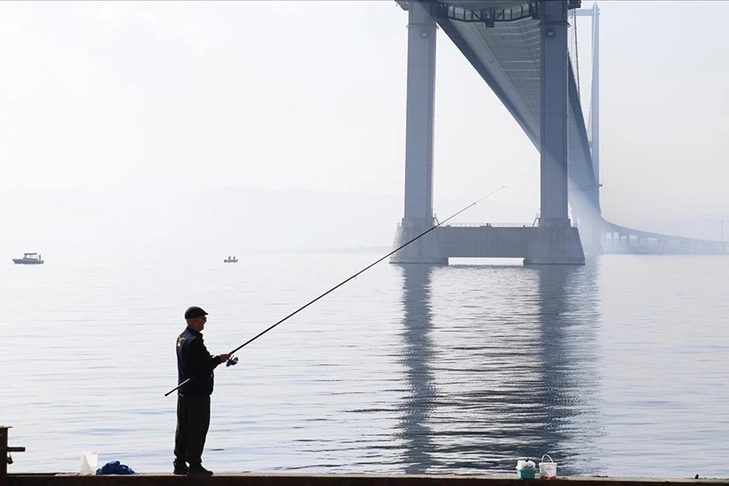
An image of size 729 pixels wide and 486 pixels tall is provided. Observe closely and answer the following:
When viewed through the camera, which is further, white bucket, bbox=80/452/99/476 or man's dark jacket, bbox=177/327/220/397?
man's dark jacket, bbox=177/327/220/397

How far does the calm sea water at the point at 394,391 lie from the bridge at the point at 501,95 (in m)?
48.0

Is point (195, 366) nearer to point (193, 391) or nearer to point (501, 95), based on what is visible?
point (193, 391)

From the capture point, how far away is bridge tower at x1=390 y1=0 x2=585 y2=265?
94812 millimetres

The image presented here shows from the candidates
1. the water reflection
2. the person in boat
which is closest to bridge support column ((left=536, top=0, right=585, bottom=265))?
the water reflection

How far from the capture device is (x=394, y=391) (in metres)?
21.2

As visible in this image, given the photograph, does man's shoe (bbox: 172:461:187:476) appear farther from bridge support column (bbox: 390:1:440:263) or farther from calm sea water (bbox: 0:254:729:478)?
bridge support column (bbox: 390:1:440:263)

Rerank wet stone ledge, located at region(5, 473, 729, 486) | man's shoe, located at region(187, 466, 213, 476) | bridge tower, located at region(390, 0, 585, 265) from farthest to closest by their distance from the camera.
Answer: bridge tower, located at region(390, 0, 585, 265) → man's shoe, located at region(187, 466, 213, 476) → wet stone ledge, located at region(5, 473, 729, 486)

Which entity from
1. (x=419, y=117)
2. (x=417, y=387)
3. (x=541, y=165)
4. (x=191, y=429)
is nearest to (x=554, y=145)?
(x=541, y=165)

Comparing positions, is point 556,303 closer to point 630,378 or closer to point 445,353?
point 445,353

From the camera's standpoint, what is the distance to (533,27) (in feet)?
334

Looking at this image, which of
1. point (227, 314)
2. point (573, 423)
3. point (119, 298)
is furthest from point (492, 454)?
point (119, 298)

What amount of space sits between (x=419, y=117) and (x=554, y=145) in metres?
10.9

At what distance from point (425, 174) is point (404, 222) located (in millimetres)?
4023

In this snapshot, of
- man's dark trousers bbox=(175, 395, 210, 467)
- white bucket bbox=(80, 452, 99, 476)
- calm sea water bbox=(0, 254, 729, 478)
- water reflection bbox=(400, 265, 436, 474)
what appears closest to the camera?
white bucket bbox=(80, 452, 99, 476)
